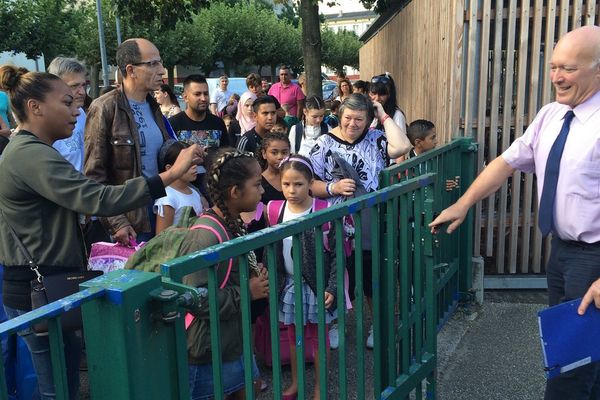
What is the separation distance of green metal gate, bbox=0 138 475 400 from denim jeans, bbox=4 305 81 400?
1017 millimetres

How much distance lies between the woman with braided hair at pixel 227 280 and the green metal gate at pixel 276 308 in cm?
29

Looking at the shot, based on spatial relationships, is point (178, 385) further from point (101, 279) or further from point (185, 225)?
point (185, 225)

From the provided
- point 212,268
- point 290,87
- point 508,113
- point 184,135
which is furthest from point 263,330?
point 290,87

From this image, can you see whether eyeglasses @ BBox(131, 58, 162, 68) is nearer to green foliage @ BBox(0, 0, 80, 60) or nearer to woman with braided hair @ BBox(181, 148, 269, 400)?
woman with braided hair @ BBox(181, 148, 269, 400)

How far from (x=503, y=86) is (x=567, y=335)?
3.10m

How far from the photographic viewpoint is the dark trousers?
2764 millimetres

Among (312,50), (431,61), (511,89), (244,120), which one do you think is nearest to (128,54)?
(511,89)

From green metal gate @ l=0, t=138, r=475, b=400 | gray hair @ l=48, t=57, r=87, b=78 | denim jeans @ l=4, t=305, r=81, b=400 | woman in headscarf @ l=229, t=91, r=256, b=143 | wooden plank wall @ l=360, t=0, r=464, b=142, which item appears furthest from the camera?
woman in headscarf @ l=229, t=91, r=256, b=143

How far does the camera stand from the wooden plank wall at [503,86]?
4.66 meters

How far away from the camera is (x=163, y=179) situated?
8.17 ft

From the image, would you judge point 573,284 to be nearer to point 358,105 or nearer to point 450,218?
point 450,218

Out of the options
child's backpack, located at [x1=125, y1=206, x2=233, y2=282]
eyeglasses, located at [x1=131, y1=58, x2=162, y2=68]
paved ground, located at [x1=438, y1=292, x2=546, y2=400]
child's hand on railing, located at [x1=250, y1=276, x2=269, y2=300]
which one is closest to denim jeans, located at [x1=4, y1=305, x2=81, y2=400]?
child's backpack, located at [x1=125, y1=206, x2=233, y2=282]

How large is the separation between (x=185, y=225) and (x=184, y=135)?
2.36 metres

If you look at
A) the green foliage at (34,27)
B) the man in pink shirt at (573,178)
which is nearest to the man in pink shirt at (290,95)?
the man in pink shirt at (573,178)
